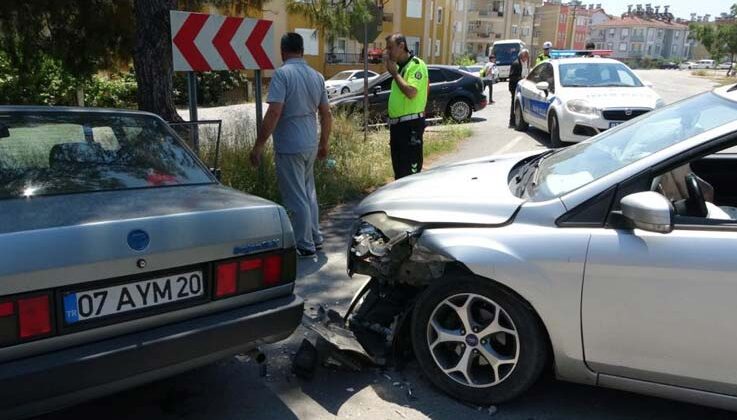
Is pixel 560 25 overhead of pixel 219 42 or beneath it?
overhead

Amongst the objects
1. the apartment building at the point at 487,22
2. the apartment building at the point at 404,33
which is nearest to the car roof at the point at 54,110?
the apartment building at the point at 404,33

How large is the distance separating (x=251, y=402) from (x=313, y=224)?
255 cm

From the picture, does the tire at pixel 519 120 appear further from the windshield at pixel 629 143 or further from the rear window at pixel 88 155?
the rear window at pixel 88 155

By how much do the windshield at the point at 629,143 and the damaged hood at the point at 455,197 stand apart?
0.62 feet

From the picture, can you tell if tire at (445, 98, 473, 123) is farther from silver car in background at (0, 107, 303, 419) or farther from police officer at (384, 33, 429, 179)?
silver car in background at (0, 107, 303, 419)

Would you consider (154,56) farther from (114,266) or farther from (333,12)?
(114,266)

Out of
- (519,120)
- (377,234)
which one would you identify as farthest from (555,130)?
(377,234)

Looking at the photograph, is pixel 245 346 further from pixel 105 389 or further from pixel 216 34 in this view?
pixel 216 34

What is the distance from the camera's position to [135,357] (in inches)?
96.7

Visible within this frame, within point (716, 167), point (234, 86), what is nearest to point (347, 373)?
point (716, 167)

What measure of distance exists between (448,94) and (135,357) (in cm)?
1325

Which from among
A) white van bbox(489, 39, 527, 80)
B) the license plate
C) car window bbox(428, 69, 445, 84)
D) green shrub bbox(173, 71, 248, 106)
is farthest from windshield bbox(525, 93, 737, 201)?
white van bbox(489, 39, 527, 80)

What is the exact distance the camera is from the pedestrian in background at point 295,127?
4922 millimetres

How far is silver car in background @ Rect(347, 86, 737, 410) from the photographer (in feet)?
8.55
